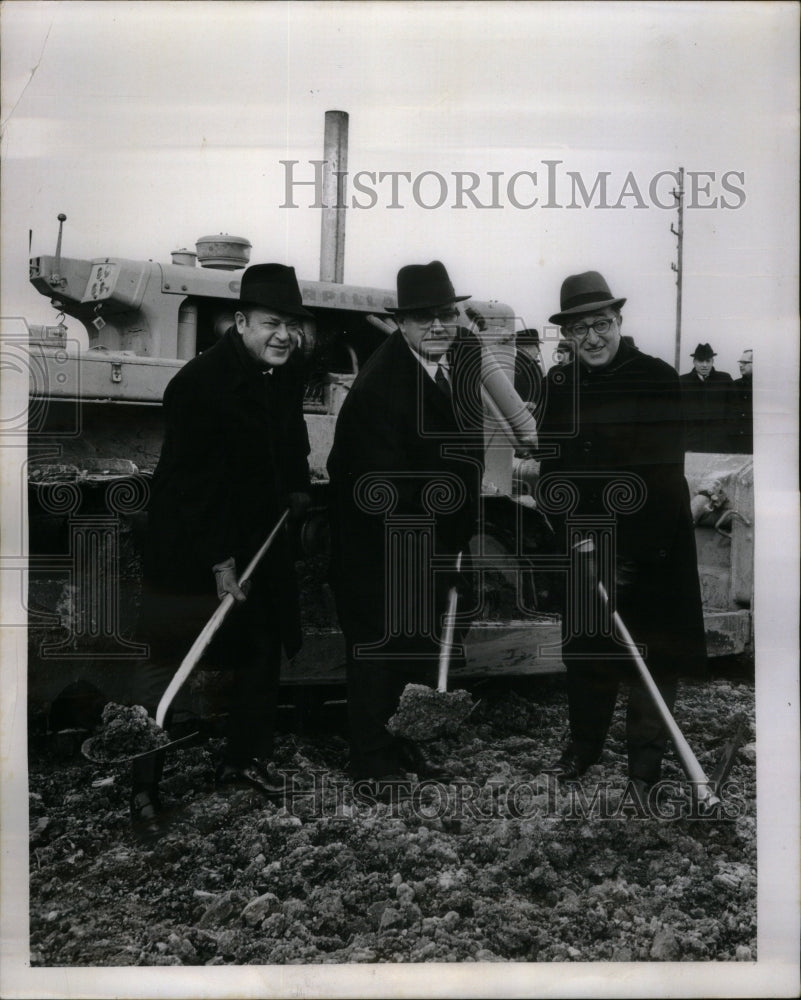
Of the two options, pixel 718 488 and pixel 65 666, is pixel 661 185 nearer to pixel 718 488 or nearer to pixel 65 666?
pixel 718 488

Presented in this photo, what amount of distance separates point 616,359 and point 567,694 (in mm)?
1133

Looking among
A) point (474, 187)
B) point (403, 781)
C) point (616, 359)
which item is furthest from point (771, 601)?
point (474, 187)

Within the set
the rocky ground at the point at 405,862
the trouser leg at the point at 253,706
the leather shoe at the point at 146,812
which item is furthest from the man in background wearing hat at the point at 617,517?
the leather shoe at the point at 146,812

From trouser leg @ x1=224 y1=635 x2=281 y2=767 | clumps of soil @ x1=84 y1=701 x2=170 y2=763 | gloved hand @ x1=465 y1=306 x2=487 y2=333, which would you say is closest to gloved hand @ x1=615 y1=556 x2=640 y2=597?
gloved hand @ x1=465 y1=306 x2=487 y2=333

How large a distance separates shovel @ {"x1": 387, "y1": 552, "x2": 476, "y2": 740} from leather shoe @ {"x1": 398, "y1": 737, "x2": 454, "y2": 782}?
0.10ft

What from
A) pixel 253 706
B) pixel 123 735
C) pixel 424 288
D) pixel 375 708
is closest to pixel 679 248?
pixel 424 288

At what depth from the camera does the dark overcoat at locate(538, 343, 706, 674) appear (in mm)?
3596

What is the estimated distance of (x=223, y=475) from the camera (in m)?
3.56

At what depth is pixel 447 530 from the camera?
11.9 ft

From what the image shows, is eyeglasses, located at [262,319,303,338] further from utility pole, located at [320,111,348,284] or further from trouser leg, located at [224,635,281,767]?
trouser leg, located at [224,635,281,767]

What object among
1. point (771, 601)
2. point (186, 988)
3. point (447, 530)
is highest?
point (447, 530)

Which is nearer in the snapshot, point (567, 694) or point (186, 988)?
point (186, 988)

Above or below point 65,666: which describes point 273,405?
above

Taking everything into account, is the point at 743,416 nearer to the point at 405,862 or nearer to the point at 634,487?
the point at 634,487
